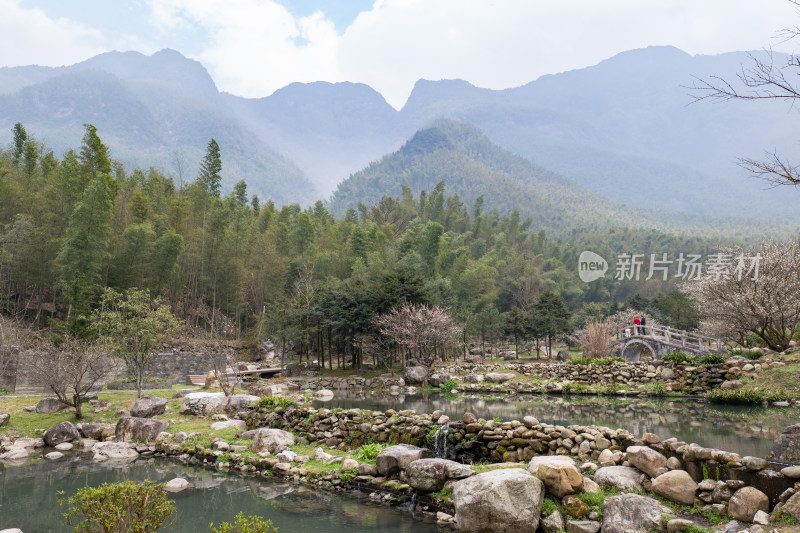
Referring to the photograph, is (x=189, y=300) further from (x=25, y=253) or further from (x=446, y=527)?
(x=446, y=527)

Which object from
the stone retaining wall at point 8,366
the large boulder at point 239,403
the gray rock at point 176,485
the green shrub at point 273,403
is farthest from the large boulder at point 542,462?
the stone retaining wall at point 8,366

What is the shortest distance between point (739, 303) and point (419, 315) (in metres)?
14.0

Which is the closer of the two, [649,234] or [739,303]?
[739,303]

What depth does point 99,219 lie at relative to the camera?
67.8 ft

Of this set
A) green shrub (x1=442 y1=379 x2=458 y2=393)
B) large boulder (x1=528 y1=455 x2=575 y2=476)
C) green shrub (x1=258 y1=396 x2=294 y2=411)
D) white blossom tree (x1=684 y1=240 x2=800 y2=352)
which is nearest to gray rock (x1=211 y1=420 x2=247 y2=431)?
green shrub (x1=258 y1=396 x2=294 y2=411)

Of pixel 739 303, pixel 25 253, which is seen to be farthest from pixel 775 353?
pixel 25 253

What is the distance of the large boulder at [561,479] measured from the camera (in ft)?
20.7

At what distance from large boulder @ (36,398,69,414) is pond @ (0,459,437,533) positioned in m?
3.59

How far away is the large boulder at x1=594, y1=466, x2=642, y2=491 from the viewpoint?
21.4 feet

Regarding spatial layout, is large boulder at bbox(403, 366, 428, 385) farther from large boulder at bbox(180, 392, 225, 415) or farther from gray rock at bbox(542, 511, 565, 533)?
gray rock at bbox(542, 511, 565, 533)

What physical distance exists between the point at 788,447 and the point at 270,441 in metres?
9.18

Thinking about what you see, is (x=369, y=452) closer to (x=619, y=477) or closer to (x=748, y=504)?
(x=619, y=477)

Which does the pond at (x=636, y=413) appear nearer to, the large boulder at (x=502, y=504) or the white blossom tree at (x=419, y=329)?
Answer: the white blossom tree at (x=419, y=329)

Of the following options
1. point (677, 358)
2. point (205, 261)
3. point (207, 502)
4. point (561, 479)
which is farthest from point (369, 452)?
point (205, 261)
